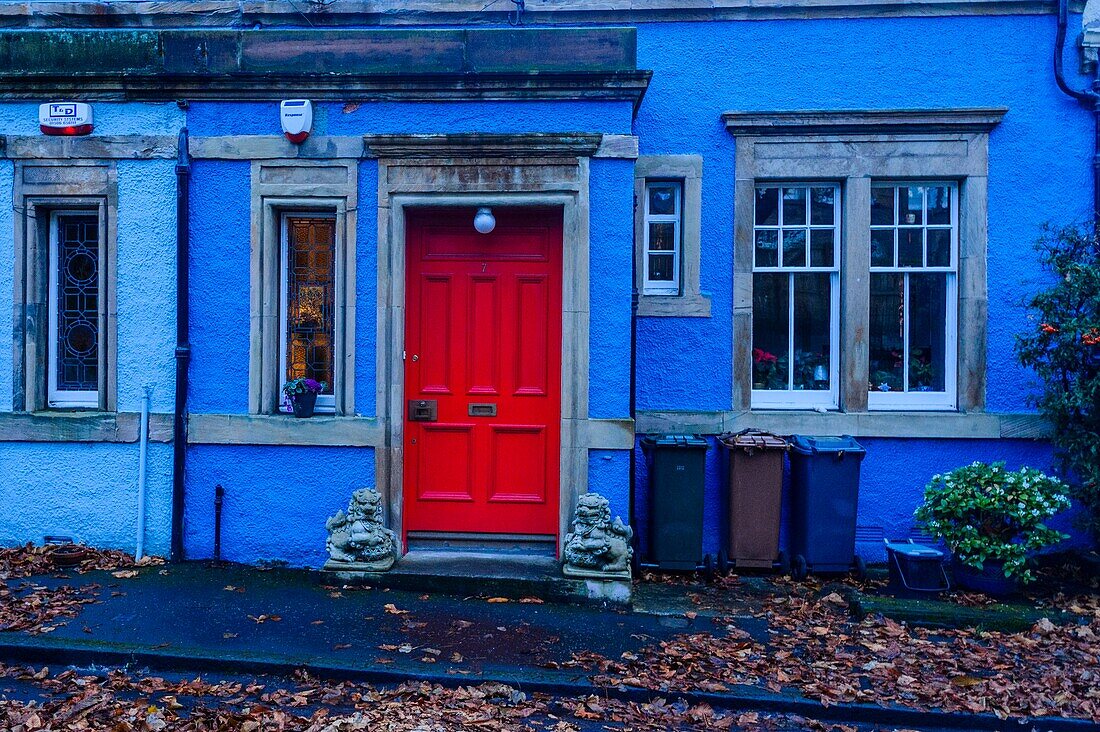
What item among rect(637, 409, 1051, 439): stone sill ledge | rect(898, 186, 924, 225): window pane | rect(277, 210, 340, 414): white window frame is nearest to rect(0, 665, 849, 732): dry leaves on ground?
rect(277, 210, 340, 414): white window frame

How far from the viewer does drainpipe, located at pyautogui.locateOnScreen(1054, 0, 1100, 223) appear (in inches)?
283

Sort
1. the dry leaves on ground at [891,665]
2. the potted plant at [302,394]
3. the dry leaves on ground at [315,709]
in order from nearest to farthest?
1. the dry leaves on ground at [315,709]
2. the dry leaves on ground at [891,665]
3. the potted plant at [302,394]

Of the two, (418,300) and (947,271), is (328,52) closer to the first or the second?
(418,300)

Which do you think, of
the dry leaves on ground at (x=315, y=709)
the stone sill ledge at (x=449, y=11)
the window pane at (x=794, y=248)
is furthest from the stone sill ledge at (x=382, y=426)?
the stone sill ledge at (x=449, y=11)

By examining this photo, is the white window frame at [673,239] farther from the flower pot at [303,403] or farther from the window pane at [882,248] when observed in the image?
the flower pot at [303,403]

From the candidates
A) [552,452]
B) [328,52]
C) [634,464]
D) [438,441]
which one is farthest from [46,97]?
[634,464]

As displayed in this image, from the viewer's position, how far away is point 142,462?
6.71 metres

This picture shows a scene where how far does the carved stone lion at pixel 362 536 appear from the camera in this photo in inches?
247

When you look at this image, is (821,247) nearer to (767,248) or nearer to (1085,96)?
(767,248)

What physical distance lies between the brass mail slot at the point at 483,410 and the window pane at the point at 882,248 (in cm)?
374

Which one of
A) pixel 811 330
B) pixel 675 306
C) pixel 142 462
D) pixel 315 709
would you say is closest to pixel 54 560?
pixel 142 462

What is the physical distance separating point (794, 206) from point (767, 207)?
249 millimetres

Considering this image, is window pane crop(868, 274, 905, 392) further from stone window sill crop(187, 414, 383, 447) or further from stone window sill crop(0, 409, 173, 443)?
stone window sill crop(0, 409, 173, 443)

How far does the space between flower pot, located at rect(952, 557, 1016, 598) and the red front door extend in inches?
129
